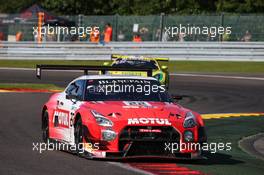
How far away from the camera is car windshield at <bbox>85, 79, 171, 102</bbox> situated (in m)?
13.5

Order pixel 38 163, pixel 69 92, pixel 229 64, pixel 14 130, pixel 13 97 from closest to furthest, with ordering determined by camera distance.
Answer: pixel 38 163
pixel 69 92
pixel 14 130
pixel 13 97
pixel 229 64

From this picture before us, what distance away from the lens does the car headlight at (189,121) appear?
12508 millimetres

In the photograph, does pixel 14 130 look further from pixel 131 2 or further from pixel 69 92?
pixel 131 2

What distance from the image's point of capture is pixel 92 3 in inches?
2697

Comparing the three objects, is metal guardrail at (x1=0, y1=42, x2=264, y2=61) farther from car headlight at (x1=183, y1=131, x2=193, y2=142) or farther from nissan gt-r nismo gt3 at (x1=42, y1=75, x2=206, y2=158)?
car headlight at (x1=183, y1=131, x2=193, y2=142)

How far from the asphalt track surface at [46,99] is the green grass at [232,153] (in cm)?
124

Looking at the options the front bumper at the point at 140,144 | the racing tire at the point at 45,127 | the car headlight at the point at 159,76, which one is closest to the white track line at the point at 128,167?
the front bumper at the point at 140,144

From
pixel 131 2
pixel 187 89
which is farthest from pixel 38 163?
pixel 131 2

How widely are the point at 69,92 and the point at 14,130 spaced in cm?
259

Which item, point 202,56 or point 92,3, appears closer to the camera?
point 202,56

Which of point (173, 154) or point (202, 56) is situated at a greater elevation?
point (173, 154)

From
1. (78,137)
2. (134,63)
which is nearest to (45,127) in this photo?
(78,137)

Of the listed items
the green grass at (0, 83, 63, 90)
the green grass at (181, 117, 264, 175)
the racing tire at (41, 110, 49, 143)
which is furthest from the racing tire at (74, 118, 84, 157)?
the green grass at (0, 83, 63, 90)

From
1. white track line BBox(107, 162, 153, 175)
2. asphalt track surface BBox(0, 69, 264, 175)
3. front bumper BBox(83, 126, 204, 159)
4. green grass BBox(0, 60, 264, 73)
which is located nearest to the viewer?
white track line BBox(107, 162, 153, 175)
